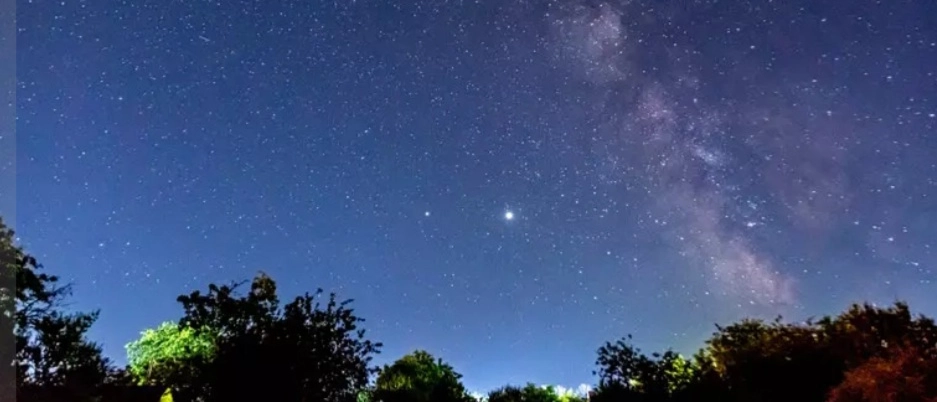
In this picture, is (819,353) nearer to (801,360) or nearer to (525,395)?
(801,360)

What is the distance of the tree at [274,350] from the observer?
2928 cm

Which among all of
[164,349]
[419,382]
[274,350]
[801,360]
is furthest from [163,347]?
[801,360]


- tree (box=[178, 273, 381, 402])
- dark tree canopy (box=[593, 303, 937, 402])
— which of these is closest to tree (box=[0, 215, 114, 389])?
tree (box=[178, 273, 381, 402])

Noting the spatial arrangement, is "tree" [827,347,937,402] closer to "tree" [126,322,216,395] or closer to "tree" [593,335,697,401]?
"tree" [593,335,697,401]

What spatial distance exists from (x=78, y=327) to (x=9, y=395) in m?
20.4

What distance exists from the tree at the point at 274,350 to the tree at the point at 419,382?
11.6 meters

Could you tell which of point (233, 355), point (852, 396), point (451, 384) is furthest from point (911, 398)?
point (451, 384)

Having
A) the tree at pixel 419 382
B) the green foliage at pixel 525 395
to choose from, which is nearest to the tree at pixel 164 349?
the tree at pixel 419 382

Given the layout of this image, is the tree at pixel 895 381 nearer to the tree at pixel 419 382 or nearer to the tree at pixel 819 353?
the tree at pixel 819 353

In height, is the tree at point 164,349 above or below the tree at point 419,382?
above

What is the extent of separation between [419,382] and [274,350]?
29549mm

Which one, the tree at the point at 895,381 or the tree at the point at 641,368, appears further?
the tree at the point at 641,368

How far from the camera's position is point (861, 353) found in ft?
119

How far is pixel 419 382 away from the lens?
5831cm
